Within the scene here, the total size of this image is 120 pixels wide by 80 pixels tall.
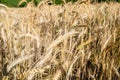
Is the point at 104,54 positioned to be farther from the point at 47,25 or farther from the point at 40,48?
the point at 47,25

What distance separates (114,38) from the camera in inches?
75.8

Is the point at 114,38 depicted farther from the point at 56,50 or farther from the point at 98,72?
the point at 56,50

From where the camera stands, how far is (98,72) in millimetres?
1905

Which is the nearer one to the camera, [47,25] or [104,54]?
[104,54]

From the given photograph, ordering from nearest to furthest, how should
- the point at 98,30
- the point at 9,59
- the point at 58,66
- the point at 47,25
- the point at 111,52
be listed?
the point at 58,66 → the point at 9,59 → the point at 111,52 → the point at 98,30 → the point at 47,25

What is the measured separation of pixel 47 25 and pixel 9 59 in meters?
0.78

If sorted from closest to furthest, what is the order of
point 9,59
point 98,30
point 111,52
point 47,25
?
point 9,59 < point 111,52 < point 98,30 < point 47,25

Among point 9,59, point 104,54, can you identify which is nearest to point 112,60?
point 104,54

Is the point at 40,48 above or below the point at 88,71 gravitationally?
above

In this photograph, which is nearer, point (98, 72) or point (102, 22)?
point (98, 72)

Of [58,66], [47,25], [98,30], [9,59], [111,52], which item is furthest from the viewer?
[47,25]

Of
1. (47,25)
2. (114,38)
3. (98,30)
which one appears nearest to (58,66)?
(114,38)

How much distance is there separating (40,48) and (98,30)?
19.9 inches

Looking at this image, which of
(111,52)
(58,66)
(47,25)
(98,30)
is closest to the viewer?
(58,66)
